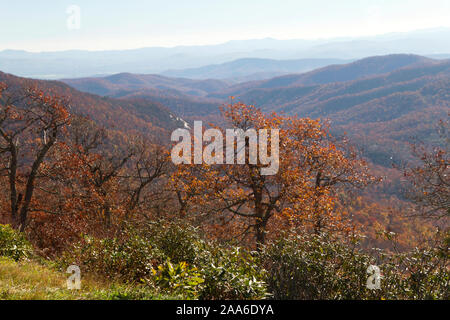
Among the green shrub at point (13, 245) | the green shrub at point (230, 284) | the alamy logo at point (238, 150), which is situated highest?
the alamy logo at point (238, 150)

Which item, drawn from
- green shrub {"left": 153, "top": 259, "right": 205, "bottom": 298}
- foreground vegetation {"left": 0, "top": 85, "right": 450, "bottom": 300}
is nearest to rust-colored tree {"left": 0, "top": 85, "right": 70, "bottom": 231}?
foreground vegetation {"left": 0, "top": 85, "right": 450, "bottom": 300}

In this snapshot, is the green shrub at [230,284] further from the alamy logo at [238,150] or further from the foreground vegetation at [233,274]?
the alamy logo at [238,150]

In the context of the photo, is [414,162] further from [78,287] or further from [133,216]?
[78,287]

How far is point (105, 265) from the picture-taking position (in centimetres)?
952

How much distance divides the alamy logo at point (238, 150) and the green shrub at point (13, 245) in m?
10.3

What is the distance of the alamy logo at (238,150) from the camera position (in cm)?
1848

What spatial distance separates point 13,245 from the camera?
11.2 metres

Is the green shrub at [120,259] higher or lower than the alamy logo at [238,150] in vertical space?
lower

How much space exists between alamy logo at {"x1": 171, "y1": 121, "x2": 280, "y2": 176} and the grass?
38.4 ft

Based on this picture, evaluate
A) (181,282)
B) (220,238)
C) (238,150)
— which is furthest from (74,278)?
(238,150)

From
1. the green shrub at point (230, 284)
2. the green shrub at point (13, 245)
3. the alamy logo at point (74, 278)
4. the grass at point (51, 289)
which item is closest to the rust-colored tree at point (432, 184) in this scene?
the green shrub at point (230, 284)

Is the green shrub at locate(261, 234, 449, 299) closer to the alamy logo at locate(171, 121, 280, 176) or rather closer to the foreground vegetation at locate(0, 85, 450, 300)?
the foreground vegetation at locate(0, 85, 450, 300)

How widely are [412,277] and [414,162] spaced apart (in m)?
177
